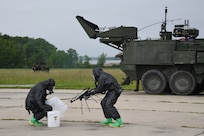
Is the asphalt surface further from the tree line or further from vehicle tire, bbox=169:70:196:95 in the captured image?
the tree line

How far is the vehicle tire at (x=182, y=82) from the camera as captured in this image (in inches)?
864

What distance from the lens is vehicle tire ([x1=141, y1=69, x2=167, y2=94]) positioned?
22.6 metres

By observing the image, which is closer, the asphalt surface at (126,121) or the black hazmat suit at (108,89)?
the asphalt surface at (126,121)

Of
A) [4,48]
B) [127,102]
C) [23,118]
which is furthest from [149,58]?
[4,48]

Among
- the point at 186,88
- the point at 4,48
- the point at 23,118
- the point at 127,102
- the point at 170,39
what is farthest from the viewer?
the point at 4,48

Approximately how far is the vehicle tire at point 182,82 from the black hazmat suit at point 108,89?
10.9 metres

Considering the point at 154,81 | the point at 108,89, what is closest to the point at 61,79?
the point at 154,81

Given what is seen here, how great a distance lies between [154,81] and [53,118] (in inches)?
465

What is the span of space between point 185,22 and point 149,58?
7.93 ft

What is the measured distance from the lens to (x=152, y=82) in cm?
2286

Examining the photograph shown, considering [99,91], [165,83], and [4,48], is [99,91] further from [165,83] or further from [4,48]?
[4,48]

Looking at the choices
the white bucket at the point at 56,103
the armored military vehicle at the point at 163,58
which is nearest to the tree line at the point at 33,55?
the armored military vehicle at the point at 163,58

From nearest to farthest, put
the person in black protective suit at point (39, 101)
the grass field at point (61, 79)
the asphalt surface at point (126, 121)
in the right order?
1. the asphalt surface at point (126, 121)
2. the person in black protective suit at point (39, 101)
3. the grass field at point (61, 79)

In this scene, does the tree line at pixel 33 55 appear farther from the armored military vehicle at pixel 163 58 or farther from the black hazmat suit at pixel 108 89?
the black hazmat suit at pixel 108 89
